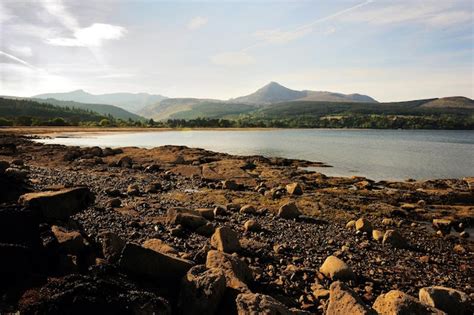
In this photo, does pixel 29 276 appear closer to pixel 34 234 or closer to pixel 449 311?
pixel 34 234

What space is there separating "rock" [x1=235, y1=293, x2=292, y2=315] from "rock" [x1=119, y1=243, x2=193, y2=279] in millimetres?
1895

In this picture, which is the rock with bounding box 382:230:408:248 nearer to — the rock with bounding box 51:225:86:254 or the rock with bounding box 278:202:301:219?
the rock with bounding box 278:202:301:219

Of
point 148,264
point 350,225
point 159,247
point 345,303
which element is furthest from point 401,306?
point 350,225

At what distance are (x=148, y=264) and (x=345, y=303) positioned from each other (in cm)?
453

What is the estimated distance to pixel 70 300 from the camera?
5680mm

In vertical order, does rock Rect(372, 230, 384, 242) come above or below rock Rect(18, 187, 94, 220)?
below

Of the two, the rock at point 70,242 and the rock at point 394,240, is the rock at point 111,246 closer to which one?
the rock at point 70,242

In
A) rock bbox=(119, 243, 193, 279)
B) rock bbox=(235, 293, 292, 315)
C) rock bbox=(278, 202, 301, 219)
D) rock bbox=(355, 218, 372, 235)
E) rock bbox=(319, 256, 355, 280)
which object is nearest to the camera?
rock bbox=(235, 293, 292, 315)

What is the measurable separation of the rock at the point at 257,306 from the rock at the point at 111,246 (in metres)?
3.39

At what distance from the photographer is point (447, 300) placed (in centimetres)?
888

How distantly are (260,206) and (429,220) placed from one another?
33.2 ft

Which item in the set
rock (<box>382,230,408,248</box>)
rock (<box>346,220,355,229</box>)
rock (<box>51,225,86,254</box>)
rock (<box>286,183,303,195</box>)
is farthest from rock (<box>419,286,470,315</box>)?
rock (<box>286,183,303,195</box>)

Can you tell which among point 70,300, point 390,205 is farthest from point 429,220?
point 70,300

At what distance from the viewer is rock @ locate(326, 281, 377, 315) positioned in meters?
6.97
